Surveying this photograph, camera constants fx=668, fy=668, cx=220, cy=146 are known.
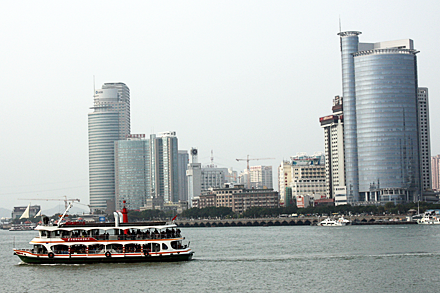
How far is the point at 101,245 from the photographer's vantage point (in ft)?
232

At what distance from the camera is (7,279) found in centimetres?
6594

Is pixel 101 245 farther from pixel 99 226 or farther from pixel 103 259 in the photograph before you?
pixel 99 226

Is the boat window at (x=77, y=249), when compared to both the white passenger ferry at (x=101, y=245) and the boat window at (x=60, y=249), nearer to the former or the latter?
the white passenger ferry at (x=101, y=245)

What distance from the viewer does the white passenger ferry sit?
2758 inches

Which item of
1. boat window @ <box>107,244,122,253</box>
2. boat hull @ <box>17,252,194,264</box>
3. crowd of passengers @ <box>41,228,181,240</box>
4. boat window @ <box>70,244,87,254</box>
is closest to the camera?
boat hull @ <box>17,252,194,264</box>

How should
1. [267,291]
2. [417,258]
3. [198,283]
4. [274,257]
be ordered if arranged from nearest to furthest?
[267,291] → [198,283] → [417,258] → [274,257]

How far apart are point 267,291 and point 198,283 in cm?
718

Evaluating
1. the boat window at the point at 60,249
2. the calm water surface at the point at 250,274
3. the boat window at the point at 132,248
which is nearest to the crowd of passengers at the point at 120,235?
the boat window at the point at 132,248

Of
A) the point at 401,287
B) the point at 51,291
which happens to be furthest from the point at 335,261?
the point at 51,291

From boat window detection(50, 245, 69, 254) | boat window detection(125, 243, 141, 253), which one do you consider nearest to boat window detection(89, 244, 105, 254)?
boat window detection(125, 243, 141, 253)

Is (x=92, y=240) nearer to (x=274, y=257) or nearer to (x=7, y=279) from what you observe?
(x=7, y=279)

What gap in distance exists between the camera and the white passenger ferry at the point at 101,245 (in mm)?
70062

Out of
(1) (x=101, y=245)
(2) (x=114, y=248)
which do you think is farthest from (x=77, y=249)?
(2) (x=114, y=248)

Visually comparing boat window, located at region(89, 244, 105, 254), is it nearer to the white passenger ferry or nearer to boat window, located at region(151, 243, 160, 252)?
the white passenger ferry
